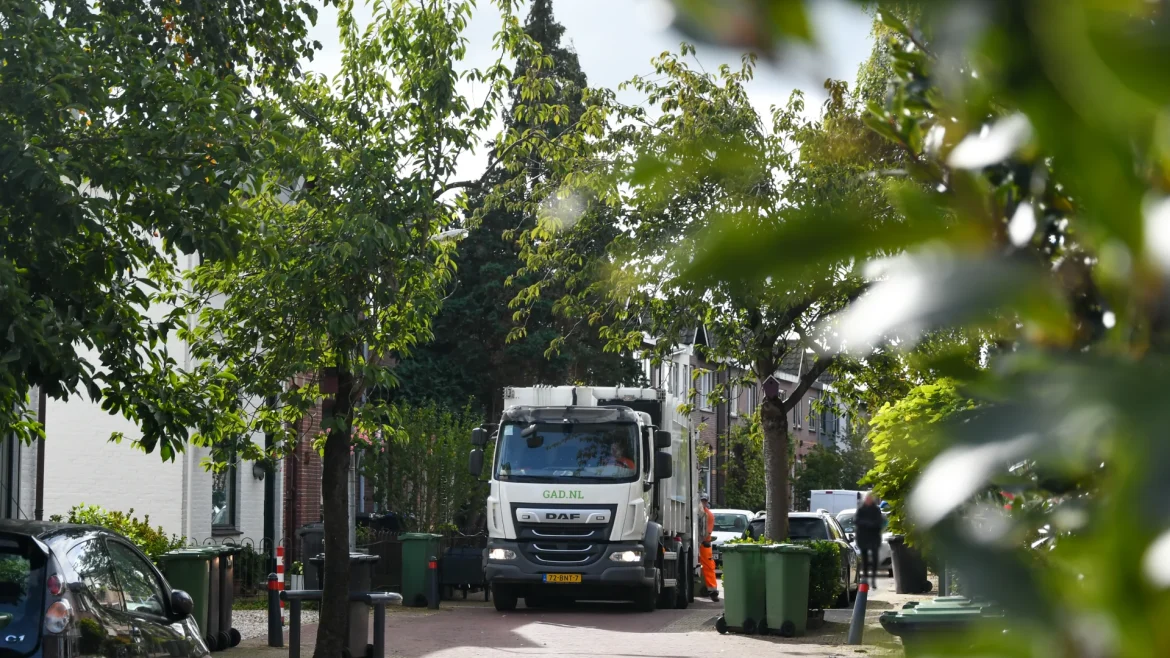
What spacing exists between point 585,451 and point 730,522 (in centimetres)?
1925

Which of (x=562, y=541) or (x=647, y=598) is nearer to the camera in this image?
(x=562, y=541)

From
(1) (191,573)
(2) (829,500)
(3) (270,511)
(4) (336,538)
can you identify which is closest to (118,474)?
(3) (270,511)

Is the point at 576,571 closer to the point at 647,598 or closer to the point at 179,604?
the point at 647,598

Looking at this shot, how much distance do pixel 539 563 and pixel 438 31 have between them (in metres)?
9.41

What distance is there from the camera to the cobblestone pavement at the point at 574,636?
14.9 metres

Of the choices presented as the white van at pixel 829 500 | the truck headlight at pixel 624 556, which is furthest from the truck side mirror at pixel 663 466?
the white van at pixel 829 500

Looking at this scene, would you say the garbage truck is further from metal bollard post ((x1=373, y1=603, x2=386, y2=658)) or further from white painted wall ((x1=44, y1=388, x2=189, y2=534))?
metal bollard post ((x1=373, y1=603, x2=386, y2=658))

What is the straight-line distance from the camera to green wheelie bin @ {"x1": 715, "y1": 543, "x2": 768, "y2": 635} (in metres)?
16.8

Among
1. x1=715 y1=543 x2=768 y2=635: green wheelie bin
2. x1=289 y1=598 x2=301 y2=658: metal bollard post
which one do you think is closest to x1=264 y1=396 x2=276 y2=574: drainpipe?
x1=715 y1=543 x2=768 y2=635: green wheelie bin

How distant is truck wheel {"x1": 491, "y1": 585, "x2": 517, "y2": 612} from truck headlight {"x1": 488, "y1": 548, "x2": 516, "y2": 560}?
0.58 meters

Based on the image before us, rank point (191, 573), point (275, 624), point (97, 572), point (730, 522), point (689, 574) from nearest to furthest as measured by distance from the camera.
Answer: point (97, 572), point (191, 573), point (275, 624), point (689, 574), point (730, 522)

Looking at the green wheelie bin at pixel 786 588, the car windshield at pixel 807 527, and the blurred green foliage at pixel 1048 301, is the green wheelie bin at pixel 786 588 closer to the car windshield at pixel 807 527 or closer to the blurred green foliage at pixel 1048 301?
the car windshield at pixel 807 527

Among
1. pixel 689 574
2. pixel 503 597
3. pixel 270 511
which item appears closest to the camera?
pixel 503 597

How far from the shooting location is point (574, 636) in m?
16.8
